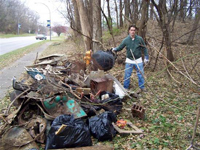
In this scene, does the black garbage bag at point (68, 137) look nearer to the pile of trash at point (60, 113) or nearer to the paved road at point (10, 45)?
the pile of trash at point (60, 113)

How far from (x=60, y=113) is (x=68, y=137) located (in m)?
0.88

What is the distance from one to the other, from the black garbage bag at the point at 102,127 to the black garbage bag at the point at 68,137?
8.5 inches

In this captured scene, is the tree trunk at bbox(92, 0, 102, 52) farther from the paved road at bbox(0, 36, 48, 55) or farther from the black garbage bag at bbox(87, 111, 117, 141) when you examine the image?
the paved road at bbox(0, 36, 48, 55)

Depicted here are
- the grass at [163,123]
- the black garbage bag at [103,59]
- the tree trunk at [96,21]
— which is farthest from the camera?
the tree trunk at [96,21]

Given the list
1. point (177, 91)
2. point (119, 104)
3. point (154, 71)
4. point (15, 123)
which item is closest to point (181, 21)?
point (154, 71)

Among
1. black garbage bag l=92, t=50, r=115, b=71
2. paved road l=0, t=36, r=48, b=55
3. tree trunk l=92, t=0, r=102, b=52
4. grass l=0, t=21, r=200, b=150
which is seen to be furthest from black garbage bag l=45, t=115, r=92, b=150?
paved road l=0, t=36, r=48, b=55

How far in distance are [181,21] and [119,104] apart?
18.9m

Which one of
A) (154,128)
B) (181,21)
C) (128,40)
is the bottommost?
(154,128)

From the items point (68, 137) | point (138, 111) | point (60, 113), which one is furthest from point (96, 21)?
point (68, 137)

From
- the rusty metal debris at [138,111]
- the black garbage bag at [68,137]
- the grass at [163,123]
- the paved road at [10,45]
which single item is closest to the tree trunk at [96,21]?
the grass at [163,123]

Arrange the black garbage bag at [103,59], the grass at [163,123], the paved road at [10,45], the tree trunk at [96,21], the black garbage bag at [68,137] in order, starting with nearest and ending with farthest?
the black garbage bag at [68,137] < the grass at [163,123] < the black garbage bag at [103,59] < the tree trunk at [96,21] < the paved road at [10,45]

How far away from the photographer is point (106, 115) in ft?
11.8

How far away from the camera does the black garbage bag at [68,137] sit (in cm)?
307

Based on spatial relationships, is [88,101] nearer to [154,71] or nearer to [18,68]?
[154,71]
